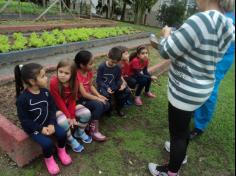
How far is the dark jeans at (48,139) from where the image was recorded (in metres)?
2.79

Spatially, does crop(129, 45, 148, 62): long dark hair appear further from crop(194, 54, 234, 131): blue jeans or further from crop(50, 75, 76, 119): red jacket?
crop(50, 75, 76, 119): red jacket

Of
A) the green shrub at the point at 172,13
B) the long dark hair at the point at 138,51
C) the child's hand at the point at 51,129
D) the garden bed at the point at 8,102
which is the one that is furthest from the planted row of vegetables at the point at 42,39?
the green shrub at the point at 172,13

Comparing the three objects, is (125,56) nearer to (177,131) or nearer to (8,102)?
(8,102)

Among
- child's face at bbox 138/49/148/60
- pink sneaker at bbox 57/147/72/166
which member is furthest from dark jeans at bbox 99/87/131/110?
pink sneaker at bbox 57/147/72/166

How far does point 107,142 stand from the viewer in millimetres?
3555

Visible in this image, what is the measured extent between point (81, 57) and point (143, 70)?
161 cm

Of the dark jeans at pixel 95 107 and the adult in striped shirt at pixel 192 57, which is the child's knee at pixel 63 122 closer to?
the dark jeans at pixel 95 107

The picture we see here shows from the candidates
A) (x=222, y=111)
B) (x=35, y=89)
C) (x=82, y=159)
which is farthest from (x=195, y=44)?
(x=222, y=111)

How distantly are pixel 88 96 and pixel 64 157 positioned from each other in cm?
81

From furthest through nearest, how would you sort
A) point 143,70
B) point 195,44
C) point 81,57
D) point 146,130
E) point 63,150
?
point 143,70 → point 146,130 → point 81,57 → point 63,150 → point 195,44

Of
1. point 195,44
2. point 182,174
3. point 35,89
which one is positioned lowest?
point 182,174

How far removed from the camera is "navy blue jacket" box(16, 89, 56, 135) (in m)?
2.77

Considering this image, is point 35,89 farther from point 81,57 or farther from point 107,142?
point 107,142

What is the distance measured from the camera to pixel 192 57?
2.23 meters
